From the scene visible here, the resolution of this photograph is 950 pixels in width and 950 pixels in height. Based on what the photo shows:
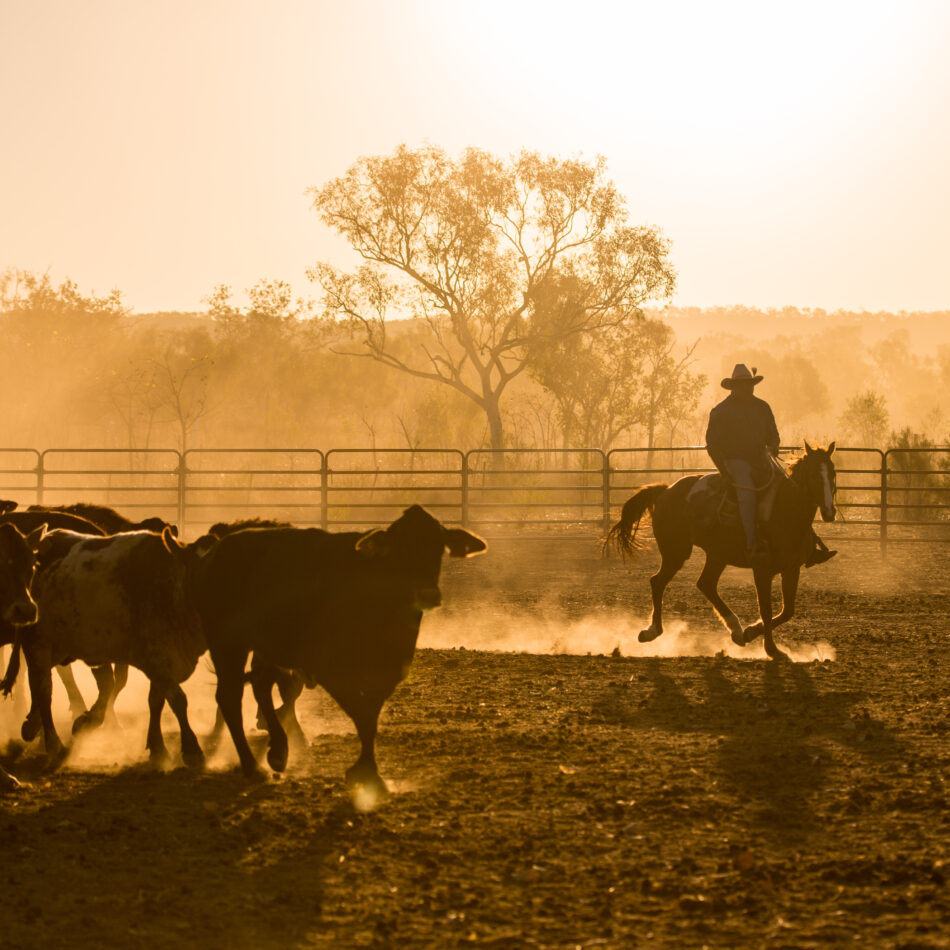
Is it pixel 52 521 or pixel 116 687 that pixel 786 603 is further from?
pixel 52 521

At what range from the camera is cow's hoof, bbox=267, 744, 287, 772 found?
6.39m

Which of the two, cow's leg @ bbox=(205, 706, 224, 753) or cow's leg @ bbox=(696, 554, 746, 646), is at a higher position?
cow's leg @ bbox=(696, 554, 746, 646)

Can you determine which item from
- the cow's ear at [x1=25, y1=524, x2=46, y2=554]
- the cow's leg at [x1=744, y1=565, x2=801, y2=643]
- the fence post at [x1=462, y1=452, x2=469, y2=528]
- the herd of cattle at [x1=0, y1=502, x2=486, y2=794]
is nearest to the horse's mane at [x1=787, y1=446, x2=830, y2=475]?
the cow's leg at [x1=744, y1=565, x2=801, y2=643]

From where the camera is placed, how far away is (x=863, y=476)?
41.4 m

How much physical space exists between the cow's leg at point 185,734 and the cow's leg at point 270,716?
0.40m

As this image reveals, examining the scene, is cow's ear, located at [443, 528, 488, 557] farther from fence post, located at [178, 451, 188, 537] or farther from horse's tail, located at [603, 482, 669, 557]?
fence post, located at [178, 451, 188, 537]

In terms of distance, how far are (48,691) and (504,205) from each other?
1329 inches

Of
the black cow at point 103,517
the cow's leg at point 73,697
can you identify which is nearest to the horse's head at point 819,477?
the black cow at point 103,517

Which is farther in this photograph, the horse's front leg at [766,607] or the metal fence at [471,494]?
the metal fence at [471,494]

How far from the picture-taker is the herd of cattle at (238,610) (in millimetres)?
6156

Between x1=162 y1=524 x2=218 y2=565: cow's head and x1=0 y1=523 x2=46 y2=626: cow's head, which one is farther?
x1=162 y1=524 x2=218 y2=565: cow's head

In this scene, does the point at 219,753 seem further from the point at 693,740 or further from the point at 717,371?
the point at 717,371

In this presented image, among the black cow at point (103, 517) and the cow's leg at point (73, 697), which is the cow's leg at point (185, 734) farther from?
the black cow at point (103, 517)

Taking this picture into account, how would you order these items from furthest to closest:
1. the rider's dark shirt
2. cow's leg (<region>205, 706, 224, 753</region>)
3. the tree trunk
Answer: the tree trunk < the rider's dark shirt < cow's leg (<region>205, 706, 224, 753</region>)
